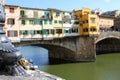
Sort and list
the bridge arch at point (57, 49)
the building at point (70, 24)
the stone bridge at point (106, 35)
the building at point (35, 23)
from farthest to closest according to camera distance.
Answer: the stone bridge at point (106, 35), the building at point (70, 24), the bridge arch at point (57, 49), the building at point (35, 23)

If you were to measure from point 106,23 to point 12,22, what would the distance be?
32075 mm

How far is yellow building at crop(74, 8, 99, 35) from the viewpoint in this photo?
32.2m

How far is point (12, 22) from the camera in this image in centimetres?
2555

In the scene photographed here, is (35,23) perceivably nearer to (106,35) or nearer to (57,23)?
(57,23)

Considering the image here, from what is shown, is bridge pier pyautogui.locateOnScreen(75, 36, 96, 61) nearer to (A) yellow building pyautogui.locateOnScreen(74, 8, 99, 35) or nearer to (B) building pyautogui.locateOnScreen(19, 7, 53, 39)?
(A) yellow building pyautogui.locateOnScreen(74, 8, 99, 35)

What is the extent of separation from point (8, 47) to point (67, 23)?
28.6m

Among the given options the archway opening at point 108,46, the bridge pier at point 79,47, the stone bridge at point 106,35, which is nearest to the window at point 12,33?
the bridge pier at point 79,47

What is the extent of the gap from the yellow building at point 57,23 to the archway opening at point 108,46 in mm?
17243

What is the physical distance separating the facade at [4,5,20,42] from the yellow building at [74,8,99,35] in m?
11.0

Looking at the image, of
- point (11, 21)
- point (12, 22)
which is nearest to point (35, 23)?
point (12, 22)

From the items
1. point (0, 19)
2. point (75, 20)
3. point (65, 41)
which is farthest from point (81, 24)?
point (0, 19)

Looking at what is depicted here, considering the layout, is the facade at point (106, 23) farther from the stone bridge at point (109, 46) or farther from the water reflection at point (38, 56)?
the water reflection at point (38, 56)

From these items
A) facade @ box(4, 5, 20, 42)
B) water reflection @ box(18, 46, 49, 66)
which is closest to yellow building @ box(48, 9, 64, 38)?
water reflection @ box(18, 46, 49, 66)

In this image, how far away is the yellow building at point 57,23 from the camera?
99.2 ft
